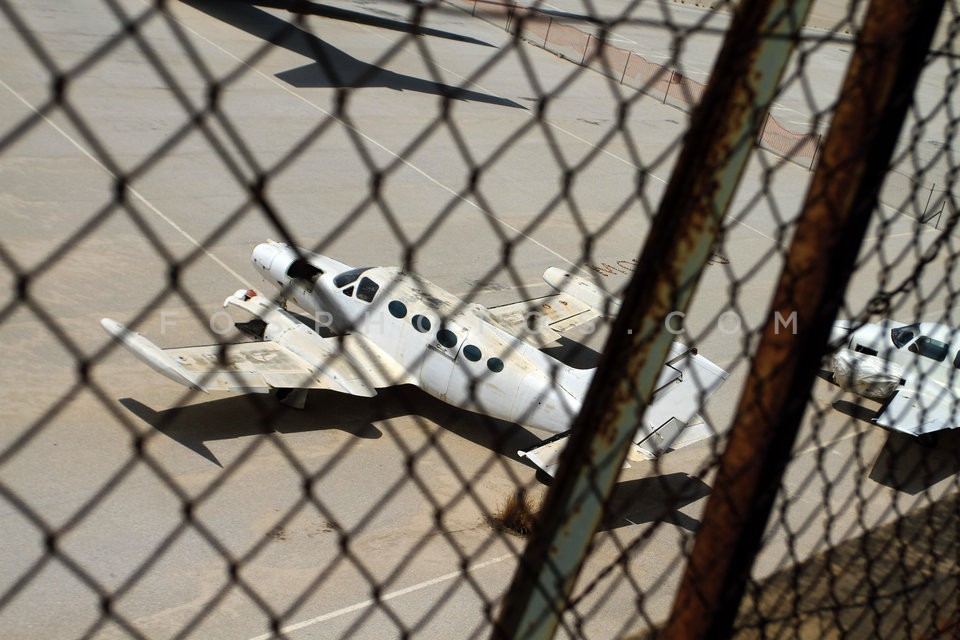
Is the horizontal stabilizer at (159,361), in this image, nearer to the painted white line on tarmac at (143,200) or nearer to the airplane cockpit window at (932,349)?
Answer: the painted white line on tarmac at (143,200)

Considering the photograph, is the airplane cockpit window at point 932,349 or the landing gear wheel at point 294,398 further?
the airplane cockpit window at point 932,349

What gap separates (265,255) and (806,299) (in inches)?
433

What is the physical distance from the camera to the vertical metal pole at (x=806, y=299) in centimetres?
221

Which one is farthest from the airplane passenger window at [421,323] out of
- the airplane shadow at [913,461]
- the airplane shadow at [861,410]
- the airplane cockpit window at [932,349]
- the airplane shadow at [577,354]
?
the airplane cockpit window at [932,349]

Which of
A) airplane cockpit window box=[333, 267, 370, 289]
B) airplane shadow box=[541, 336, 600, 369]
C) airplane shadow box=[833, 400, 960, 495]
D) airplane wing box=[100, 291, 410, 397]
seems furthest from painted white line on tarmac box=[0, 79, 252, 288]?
airplane shadow box=[833, 400, 960, 495]

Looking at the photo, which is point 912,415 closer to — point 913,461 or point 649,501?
point 913,461

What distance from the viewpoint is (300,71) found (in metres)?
22.0

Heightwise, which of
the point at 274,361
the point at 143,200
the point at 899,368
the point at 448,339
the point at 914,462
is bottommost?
the point at 274,361

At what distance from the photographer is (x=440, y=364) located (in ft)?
35.1

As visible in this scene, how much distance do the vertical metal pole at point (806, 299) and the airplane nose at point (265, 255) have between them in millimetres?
10742

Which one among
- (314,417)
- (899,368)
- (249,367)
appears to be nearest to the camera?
(249,367)

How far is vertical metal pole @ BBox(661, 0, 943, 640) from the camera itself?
221 centimetres

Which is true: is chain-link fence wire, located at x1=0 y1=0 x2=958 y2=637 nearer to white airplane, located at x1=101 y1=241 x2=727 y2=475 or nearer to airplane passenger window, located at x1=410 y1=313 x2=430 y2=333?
white airplane, located at x1=101 y1=241 x2=727 y2=475

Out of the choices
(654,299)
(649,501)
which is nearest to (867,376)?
(649,501)
